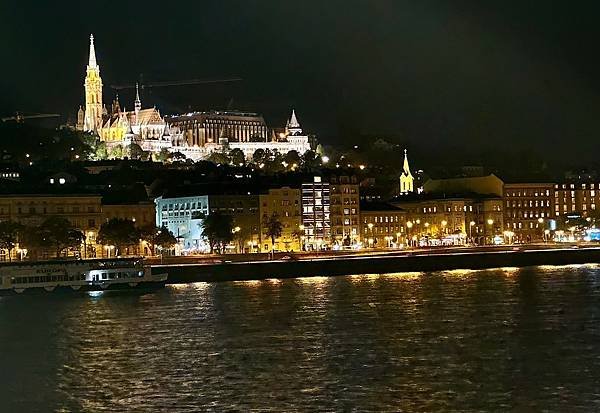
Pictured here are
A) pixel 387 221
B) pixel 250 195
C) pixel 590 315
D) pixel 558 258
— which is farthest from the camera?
pixel 387 221

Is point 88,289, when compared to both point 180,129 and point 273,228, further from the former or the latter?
point 180,129

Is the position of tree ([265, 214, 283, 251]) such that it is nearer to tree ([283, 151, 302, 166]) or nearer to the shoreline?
the shoreline

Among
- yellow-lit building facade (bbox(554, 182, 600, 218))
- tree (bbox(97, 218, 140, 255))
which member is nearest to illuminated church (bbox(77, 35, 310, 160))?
yellow-lit building facade (bbox(554, 182, 600, 218))

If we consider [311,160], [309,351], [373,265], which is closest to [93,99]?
[311,160]

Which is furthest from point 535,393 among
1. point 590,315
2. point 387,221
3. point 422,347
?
point 387,221

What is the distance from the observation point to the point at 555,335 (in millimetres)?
26219

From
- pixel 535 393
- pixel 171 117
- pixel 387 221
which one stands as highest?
pixel 171 117

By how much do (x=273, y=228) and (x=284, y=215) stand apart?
3.92 meters

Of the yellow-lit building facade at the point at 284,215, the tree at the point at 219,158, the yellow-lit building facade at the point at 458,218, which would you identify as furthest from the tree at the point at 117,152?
the yellow-lit building facade at the point at 284,215

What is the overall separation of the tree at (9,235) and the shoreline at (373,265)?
9048 mm

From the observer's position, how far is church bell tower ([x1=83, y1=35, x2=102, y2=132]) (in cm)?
11638

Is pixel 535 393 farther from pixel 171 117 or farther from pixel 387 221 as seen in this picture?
pixel 171 117

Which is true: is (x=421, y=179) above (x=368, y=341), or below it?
above

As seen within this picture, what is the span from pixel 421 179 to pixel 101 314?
74611 millimetres
